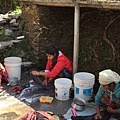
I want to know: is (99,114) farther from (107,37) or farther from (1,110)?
(107,37)

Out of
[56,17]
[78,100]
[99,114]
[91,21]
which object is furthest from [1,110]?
[91,21]

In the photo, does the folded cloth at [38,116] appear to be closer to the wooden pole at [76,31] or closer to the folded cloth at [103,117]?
the folded cloth at [103,117]

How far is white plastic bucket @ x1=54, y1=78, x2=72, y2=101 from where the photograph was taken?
5.55 metres

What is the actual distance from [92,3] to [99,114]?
206 centimetres

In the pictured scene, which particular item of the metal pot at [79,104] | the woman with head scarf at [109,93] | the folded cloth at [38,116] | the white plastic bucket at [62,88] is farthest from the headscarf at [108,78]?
the white plastic bucket at [62,88]

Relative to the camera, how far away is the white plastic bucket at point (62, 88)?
18.2 feet

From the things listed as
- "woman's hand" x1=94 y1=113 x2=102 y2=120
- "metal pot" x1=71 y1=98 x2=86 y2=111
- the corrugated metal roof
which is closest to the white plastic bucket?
"metal pot" x1=71 y1=98 x2=86 y2=111

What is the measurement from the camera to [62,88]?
555cm

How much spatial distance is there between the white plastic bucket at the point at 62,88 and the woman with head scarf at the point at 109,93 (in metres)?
0.82

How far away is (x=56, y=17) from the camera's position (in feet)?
25.5

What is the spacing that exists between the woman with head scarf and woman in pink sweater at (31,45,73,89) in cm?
129

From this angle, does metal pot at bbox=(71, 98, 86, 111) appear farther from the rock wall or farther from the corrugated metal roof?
the rock wall

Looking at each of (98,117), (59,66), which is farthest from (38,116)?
(59,66)

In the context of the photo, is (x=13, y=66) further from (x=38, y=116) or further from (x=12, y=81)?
(x=38, y=116)
